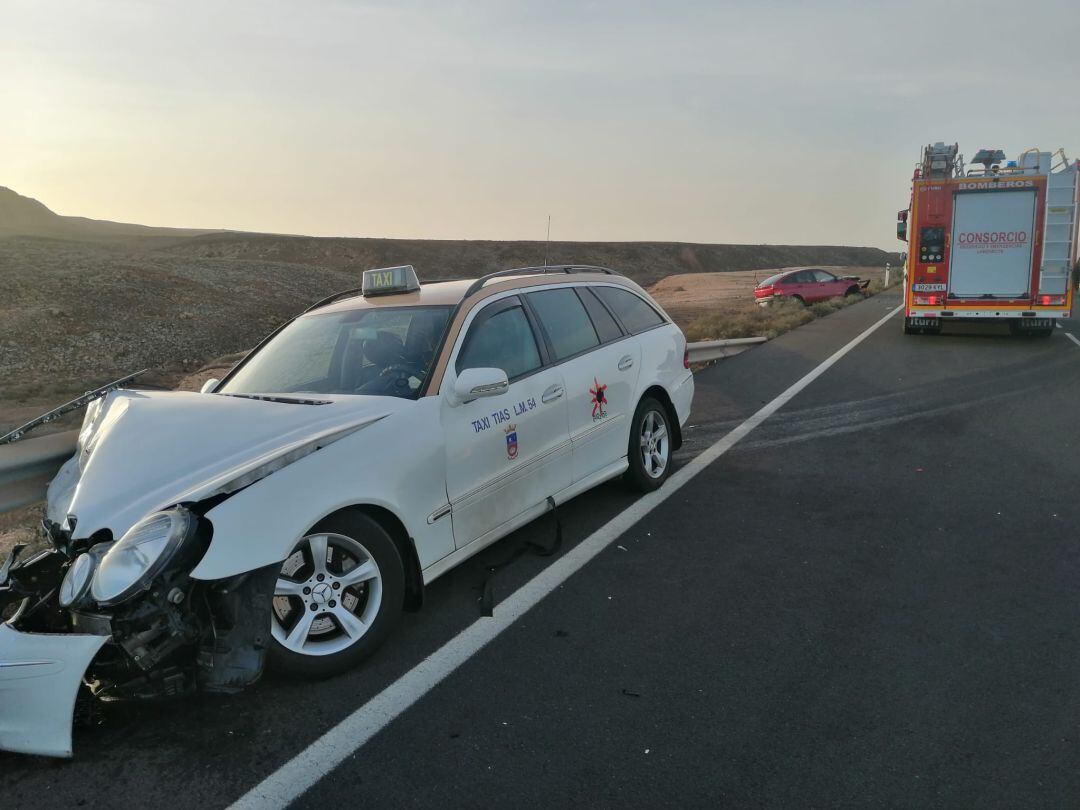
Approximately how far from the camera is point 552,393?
4.86m

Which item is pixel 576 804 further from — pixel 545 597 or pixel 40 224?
pixel 40 224

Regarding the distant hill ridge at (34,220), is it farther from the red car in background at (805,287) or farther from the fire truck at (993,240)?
the fire truck at (993,240)

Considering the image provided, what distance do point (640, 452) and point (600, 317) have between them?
3.29 feet

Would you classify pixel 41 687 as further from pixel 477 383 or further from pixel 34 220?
pixel 34 220

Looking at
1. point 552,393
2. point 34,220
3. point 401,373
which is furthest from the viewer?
point 34,220

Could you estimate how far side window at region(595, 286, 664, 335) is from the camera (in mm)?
6000

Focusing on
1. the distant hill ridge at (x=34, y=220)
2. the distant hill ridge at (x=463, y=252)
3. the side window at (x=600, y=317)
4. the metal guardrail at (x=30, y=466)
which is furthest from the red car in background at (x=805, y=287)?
the distant hill ridge at (x=34, y=220)

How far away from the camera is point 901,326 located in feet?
61.7

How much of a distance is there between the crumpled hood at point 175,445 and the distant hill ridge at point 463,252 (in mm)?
60353

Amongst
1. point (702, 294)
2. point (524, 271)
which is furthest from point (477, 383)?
point (702, 294)

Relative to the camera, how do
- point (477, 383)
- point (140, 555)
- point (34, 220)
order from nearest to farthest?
point (140, 555) → point (477, 383) → point (34, 220)

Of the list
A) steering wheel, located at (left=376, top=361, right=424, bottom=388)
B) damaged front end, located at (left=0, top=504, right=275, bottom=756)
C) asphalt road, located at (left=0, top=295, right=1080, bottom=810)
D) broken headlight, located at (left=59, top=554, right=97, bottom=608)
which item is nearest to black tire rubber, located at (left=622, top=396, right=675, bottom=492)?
asphalt road, located at (left=0, top=295, right=1080, bottom=810)

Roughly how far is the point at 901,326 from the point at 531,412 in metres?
16.5

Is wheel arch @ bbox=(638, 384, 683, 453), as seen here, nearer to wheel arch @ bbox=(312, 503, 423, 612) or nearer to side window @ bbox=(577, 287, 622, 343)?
side window @ bbox=(577, 287, 622, 343)
